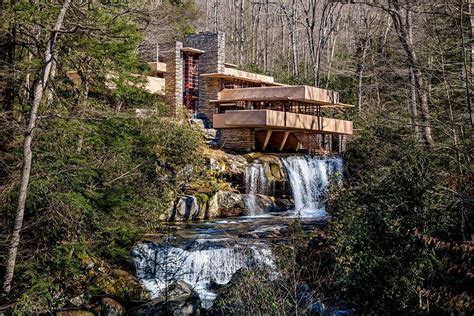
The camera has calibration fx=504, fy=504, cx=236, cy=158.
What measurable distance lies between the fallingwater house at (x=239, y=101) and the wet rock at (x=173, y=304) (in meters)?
10.4

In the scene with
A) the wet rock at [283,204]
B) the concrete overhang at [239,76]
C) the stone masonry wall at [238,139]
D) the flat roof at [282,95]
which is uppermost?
the concrete overhang at [239,76]

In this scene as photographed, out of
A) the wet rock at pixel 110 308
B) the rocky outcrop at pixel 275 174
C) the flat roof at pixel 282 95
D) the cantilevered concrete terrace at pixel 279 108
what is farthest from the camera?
the flat roof at pixel 282 95

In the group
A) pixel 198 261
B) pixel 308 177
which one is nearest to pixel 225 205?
pixel 308 177

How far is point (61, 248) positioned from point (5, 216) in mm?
1009

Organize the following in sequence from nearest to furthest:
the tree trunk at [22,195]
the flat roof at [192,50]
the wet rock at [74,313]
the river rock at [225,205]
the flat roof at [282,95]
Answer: the tree trunk at [22,195] → the wet rock at [74,313] → the river rock at [225,205] → the flat roof at [282,95] → the flat roof at [192,50]

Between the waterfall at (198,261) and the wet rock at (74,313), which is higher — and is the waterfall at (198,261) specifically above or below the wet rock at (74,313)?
above

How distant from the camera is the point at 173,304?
8.73 metres

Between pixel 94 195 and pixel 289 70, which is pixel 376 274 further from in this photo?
pixel 289 70

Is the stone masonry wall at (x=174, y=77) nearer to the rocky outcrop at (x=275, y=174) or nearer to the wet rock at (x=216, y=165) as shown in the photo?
the rocky outcrop at (x=275, y=174)

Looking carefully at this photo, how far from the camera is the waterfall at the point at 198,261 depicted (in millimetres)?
10289

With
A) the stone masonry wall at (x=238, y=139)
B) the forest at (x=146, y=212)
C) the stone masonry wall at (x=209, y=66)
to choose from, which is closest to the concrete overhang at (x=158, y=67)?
the stone masonry wall at (x=209, y=66)

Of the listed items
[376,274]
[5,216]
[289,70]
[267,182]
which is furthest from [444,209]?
[289,70]

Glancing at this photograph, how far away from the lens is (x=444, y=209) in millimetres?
6773

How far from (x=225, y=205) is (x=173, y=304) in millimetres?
7527
